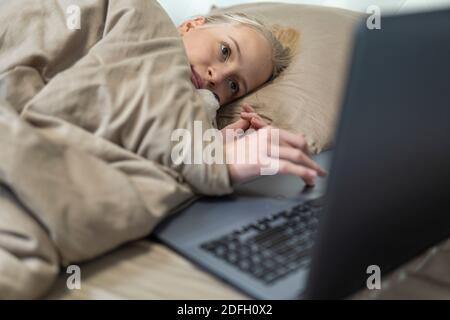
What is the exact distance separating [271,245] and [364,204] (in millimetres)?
192

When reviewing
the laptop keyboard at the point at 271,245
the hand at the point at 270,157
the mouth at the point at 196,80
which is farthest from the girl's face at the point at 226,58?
the laptop keyboard at the point at 271,245

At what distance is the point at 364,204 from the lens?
1.54ft

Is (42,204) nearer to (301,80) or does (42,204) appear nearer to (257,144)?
(257,144)

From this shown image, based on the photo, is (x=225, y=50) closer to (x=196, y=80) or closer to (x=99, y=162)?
(x=196, y=80)

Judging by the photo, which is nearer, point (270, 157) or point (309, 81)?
point (270, 157)

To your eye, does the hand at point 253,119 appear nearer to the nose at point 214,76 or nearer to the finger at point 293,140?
the nose at point 214,76

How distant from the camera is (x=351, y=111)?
0.40 m

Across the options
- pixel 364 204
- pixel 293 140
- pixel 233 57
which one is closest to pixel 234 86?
pixel 233 57

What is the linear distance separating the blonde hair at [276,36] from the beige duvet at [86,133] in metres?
0.33

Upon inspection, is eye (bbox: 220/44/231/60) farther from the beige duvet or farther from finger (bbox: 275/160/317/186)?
finger (bbox: 275/160/317/186)

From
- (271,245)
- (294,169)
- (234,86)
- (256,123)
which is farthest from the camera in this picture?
(234,86)

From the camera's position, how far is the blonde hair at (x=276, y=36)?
1198mm

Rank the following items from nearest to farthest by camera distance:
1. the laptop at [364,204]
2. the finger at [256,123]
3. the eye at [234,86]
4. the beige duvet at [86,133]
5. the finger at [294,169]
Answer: the laptop at [364,204] → the beige duvet at [86,133] → the finger at [294,169] → the finger at [256,123] → the eye at [234,86]
